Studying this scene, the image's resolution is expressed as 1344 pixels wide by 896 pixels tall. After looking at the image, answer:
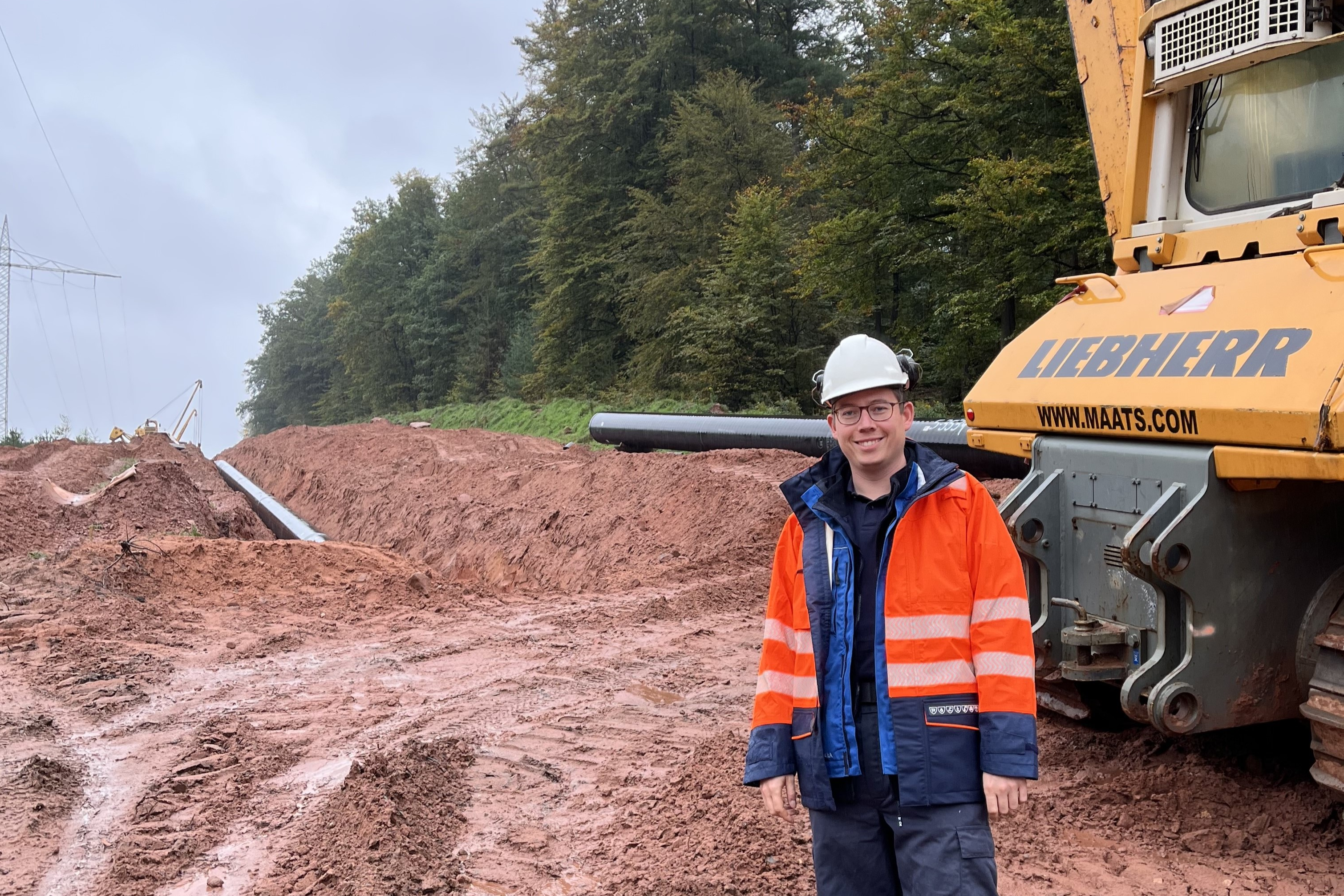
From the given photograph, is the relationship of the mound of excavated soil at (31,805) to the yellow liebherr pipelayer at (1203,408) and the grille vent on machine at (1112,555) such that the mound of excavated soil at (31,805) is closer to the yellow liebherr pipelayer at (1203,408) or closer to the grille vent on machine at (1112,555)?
the yellow liebherr pipelayer at (1203,408)

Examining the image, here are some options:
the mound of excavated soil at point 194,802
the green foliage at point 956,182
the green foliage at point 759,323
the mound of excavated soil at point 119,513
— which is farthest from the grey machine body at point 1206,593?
the green foliage at point 759,323

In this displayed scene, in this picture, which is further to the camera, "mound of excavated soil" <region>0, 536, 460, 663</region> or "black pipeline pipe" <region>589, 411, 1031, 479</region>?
"black pipeline pipe" <region>589, 411, 1031, 479</region>

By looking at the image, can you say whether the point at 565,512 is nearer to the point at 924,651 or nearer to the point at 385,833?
the point at 385,833

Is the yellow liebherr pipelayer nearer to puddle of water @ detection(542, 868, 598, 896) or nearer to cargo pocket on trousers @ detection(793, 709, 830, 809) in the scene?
cargo pocket on trousers @ detection(793, 709, 830, 809)

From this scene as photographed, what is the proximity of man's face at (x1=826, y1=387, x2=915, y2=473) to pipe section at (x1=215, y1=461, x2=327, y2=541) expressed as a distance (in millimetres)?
12485

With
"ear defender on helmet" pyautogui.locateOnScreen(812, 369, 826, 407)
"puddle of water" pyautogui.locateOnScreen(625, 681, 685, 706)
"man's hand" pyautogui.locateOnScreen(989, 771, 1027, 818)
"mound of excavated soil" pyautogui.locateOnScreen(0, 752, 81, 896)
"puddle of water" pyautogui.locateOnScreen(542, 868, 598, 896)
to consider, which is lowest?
"puddle of water" pyautogui.locateOnScreen(625, 681, 685, 706)

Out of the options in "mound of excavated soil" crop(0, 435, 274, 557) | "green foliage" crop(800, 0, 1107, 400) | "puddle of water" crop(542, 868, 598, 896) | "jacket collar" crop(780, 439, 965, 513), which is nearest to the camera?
"jacket collar" crop(780, 439, 965, 513)

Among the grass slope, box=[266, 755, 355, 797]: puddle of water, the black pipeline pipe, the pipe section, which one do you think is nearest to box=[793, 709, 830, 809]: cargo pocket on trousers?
box=[266, 755, 355, 797]: puddle of water

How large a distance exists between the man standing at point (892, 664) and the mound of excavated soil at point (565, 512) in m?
6.33

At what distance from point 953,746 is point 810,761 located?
0.34 metres

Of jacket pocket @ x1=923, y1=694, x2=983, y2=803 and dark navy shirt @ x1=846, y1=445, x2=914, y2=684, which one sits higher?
dark navy shirt @ x1=846, y1=445, x2=914, y2=684

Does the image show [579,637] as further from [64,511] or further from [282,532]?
[282,532]

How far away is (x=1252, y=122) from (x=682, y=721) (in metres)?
4.02

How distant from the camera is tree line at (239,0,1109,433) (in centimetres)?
1455
